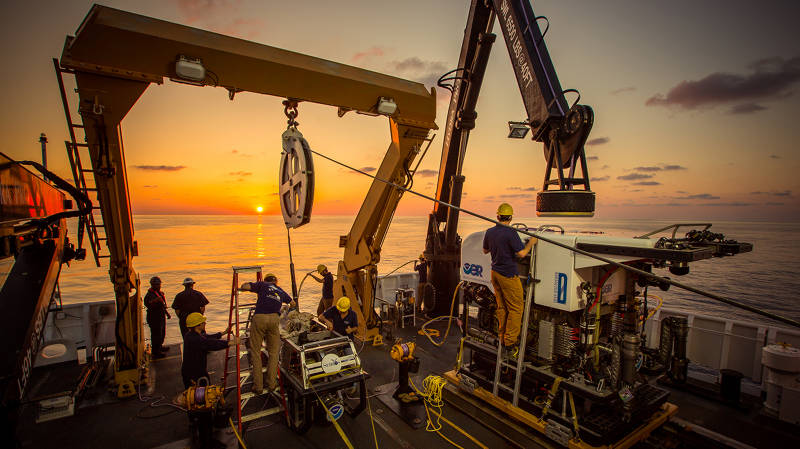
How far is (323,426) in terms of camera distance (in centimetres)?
571

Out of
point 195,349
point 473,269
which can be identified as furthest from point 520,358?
point 195,349

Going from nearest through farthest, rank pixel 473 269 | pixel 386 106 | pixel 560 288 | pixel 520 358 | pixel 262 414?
1. pixel 560 288
2. pixel 520 358
3. pixel 262 414
4. pixel 386 106
5. pixel 473 269

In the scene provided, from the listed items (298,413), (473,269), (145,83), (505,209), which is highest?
(145,83)

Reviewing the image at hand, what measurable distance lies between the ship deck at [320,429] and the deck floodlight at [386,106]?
511 cm

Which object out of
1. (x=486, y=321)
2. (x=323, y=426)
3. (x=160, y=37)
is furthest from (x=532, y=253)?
(x=160, y=37)

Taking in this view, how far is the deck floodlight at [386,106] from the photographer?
6.03 m

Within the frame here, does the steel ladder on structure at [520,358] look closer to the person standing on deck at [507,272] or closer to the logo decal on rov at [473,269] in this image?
the person standing on deck at [507,272]

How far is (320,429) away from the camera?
18.5ft

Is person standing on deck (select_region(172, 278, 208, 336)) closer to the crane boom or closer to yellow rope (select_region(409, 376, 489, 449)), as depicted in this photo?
the crane boom

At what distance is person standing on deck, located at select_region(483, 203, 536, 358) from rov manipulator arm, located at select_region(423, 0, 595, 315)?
56.1 inches

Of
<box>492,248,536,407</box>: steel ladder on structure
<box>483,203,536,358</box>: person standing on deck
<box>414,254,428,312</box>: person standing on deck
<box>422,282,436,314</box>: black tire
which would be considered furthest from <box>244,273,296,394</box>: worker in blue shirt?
<box>414,254,428,312</box>: person standing on deck

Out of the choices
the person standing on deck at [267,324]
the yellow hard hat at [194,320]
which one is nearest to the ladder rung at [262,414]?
the person standing on deck at [267,324]

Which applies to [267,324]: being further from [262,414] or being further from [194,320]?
[262,414]

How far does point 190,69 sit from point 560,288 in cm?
581
